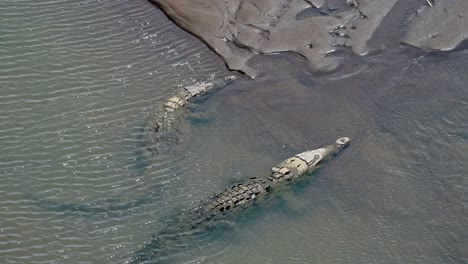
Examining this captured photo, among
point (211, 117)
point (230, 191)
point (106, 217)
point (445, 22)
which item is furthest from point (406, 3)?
point (106, 217)

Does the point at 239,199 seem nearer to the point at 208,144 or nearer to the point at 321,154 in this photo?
the point at 208,144

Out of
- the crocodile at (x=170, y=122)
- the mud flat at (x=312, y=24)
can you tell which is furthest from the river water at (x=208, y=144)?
the mud flat at (x=312, y=24)

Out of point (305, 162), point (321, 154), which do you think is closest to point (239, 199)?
point (305, 162)

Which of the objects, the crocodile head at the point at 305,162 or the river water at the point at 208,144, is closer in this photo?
the river water at the point at 208,144

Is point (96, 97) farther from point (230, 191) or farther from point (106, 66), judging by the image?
point (230, 191)

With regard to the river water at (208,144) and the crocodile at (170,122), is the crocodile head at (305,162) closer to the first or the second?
the river water at (208,144)

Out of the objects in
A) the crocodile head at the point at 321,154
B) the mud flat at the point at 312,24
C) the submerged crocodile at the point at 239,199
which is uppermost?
the mud flat at the point at 312,24
